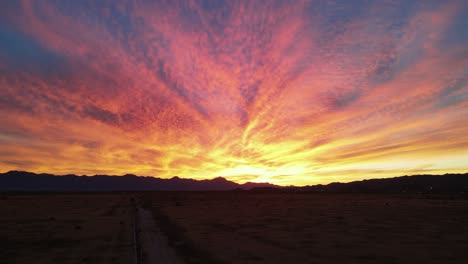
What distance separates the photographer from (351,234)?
22.9 meters

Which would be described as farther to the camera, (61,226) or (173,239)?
(61,226)

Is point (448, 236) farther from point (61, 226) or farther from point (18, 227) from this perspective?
point (18, 227)

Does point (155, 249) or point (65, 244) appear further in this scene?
point (65, 244)

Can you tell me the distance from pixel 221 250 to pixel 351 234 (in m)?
10.4

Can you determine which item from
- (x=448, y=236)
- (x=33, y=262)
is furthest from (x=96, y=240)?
(x=448, y=236)

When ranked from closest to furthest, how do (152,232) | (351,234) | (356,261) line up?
1. (356,261)
2. (351,234)
3. (152,232)

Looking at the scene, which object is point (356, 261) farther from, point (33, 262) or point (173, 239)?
point (33, 262)

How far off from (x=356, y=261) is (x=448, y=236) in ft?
35.9

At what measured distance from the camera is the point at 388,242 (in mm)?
19516

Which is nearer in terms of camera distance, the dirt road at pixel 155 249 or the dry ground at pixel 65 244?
the dirt road at pixel 155 249

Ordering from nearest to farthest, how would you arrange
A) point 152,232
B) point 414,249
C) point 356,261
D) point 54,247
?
point 356,261, point 414,249, point 54,247, point 152,232

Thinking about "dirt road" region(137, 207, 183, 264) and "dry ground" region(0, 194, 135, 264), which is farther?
"dry ground" region(0, 194, 135, 264)

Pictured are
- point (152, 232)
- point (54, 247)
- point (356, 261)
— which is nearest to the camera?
point (356, 261)

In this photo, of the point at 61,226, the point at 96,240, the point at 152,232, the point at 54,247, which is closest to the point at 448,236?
the point at 152,232
